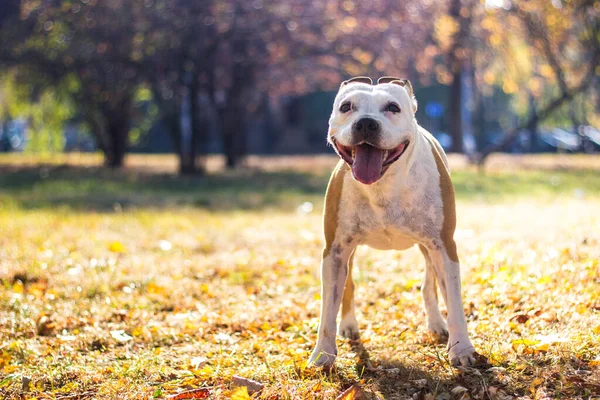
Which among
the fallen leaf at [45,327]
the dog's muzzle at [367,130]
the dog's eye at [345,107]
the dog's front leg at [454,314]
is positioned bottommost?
the fallen leaf at [45,327]

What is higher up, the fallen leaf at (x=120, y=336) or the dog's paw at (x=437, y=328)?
the dog's paw at (x=437, y=328)

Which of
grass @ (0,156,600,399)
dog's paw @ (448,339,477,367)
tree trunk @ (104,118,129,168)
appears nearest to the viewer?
grass @ (0,156,600,399)

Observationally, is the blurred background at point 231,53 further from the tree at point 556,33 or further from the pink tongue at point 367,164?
the pink tongue at point 367,164

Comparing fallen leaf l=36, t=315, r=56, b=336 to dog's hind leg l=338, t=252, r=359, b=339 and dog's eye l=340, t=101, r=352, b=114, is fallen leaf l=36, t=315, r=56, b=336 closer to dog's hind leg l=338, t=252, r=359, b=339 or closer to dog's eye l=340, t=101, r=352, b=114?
dog's hind leg l=338, t=252, r=359, b=339

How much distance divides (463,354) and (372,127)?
131 cm


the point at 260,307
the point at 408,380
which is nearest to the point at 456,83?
the point at 260,307

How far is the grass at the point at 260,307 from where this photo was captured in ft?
13.0

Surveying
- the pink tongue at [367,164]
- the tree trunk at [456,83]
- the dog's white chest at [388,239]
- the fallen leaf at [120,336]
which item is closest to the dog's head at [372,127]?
the pink tongue at [367,164]

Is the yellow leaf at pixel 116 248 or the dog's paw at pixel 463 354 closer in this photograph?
the dog's paw at pixel 463 354

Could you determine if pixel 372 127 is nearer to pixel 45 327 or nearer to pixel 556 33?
pixel 45 327

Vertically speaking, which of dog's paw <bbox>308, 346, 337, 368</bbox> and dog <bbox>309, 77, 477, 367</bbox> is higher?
dog <bbox>309, 77, 477, 367</bbox>

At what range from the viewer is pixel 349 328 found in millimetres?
4793

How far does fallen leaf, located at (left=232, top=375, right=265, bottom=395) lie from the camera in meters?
3.78

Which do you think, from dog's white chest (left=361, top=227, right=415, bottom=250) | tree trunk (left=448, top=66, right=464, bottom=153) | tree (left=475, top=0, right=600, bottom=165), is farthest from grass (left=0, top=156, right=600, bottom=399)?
tree trunk (left=448, top=66, right=464, bottom=153)
